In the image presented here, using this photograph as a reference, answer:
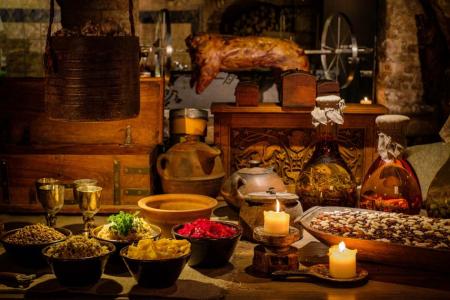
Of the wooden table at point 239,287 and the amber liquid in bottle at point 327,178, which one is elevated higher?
the amber liquid in bottle at point 327,178

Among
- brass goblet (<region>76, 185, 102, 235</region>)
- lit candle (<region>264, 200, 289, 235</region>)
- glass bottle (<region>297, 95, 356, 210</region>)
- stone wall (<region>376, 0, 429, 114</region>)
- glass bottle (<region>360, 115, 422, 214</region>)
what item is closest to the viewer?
lit candle (<region>264, 200, 289, 235</region>)

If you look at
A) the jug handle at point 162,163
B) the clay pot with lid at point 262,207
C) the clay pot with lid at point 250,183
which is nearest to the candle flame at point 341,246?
the clay pot with lid at point 262,207

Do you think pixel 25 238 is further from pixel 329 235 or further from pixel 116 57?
pixel 329 235

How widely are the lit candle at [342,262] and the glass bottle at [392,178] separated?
2.77 ft

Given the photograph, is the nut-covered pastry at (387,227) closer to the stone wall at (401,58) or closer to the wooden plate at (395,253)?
the wooden plate at (395,253)

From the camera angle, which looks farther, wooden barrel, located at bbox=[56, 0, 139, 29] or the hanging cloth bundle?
wooden barrel, located at bbox=[56, 0, 139, 29]

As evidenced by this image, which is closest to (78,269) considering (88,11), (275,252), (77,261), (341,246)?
(77,261)

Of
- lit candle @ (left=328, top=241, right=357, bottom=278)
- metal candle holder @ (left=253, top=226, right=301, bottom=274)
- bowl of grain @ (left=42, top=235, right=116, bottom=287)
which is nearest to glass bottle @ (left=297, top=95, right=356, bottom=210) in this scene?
metal candle holder @ (left=253, top=226, right=301, bottom=274)

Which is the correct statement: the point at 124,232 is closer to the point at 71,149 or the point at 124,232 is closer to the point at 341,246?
the point at 341,246

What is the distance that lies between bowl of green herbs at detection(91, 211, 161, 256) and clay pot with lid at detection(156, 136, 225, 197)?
2.73 ft

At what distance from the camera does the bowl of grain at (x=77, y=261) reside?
2.67 meters

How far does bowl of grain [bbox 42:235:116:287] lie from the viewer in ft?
8.75

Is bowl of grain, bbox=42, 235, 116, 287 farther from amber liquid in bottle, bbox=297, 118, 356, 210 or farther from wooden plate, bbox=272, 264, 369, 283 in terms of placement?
amber liquid in bottle, bbox=297, 118, 356, 210

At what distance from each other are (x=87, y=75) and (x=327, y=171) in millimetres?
1558
